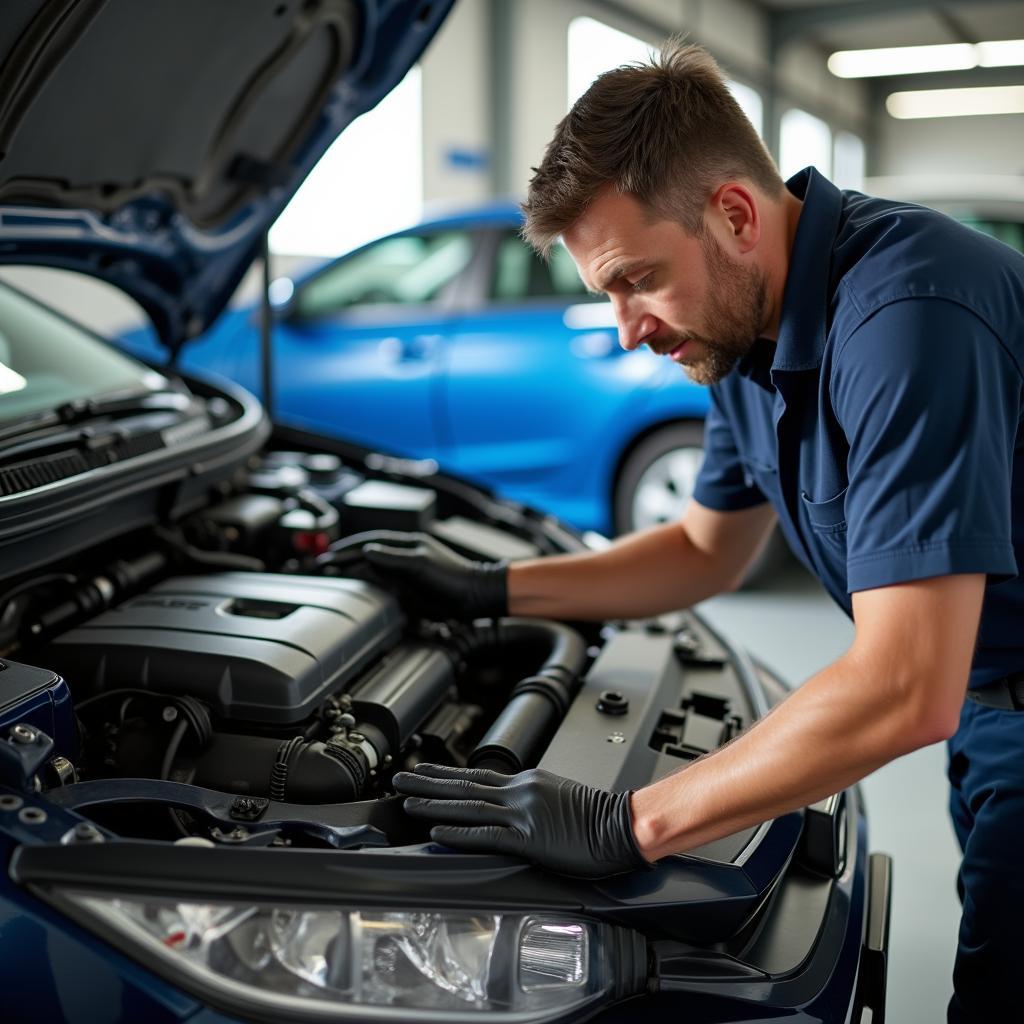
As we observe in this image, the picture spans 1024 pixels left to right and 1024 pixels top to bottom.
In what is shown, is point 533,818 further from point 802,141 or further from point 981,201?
point 802,141

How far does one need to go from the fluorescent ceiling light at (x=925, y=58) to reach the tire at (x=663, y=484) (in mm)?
13161

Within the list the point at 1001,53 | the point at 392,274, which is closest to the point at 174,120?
the point at 392,274

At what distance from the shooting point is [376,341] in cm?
404

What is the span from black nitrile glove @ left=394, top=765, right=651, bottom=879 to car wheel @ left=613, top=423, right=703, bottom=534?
2726 millimetres

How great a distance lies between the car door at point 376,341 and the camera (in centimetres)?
395

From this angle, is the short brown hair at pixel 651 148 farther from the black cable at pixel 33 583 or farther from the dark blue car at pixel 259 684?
the black cable at pixel 33 583

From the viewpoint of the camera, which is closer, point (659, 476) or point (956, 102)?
point (659, 476)

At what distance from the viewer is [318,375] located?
4023mm

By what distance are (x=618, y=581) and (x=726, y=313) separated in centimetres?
58

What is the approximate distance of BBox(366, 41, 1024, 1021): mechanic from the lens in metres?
1.04

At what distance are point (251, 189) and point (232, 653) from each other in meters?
1.16

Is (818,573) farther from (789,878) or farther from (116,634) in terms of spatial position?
(116,634)

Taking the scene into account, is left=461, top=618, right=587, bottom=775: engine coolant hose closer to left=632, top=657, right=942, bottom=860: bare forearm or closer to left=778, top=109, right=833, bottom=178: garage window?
left=632, top=657, right=942, bottom=860: bare forearm

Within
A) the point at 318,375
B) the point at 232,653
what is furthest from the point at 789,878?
the point at 318,375
